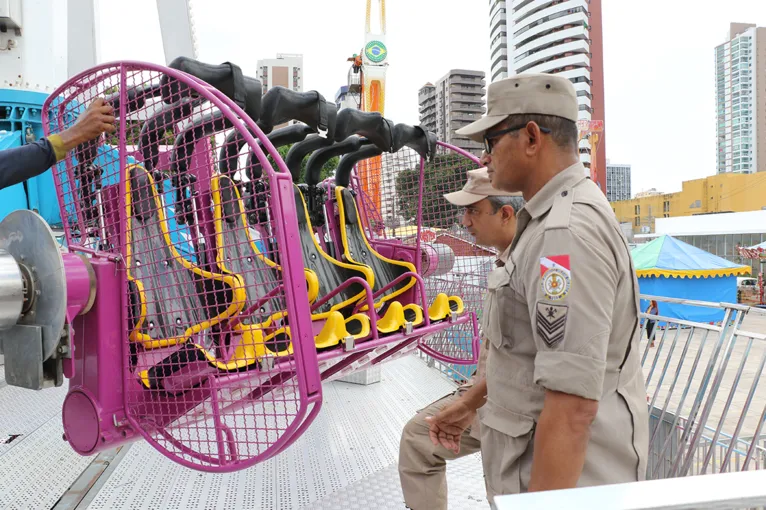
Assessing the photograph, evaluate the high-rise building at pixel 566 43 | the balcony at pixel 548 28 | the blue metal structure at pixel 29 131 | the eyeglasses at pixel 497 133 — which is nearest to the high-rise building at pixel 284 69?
the balcony at pixel 548 28

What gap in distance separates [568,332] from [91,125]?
1.70 m

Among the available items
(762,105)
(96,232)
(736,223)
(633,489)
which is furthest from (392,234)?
(762,105)

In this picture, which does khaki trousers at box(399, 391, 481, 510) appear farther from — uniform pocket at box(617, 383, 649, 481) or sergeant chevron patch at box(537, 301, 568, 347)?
sergeant chevron patch at box(537, 301, 568, 347)

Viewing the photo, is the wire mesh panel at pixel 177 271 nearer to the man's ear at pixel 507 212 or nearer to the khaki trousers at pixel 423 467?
the khaki trousers at pixel 423 467

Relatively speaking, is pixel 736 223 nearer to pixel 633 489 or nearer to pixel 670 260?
pixel 670 260

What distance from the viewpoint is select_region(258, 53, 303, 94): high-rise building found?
243 ft

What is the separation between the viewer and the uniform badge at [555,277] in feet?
3.99

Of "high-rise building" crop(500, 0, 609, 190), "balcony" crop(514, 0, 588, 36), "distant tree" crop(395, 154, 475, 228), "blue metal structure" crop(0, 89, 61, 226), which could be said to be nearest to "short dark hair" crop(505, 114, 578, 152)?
"distant tree" crop(395, 154, 475, 228)

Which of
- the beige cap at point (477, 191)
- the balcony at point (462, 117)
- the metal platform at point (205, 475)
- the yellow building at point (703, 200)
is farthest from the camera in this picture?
the balcony at point (462, 117)

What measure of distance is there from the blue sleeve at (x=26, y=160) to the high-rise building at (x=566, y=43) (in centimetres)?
5942

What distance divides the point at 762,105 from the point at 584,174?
9782 centimetres

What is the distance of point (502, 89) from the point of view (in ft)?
4.78

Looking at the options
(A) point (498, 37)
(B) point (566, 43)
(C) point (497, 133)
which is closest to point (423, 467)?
A: (C) point (497, 133)

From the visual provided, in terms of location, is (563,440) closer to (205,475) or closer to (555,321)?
(555,321)
